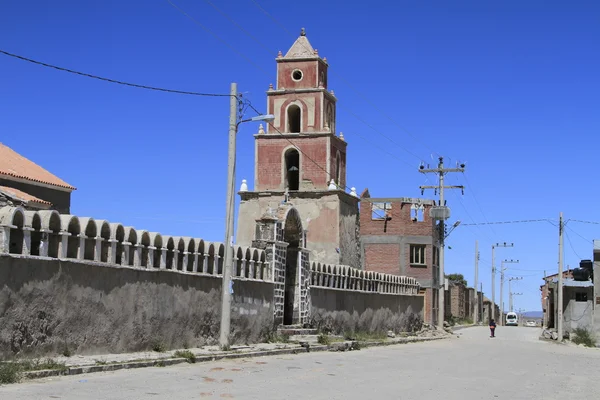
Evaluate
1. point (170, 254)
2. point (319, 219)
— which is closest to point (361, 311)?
point (319, 219)

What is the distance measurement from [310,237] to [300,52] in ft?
30.8

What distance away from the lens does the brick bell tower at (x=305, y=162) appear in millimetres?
41125

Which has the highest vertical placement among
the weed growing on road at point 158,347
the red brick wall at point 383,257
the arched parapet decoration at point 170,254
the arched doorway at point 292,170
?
the arched doorway at point 292,170

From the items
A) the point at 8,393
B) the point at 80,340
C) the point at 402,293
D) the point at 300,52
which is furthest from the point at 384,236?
the point at 8,393

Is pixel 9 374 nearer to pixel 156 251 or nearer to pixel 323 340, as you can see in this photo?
pixel 156 251

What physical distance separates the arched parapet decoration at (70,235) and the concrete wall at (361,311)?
13.6 metres

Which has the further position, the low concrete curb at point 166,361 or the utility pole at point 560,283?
the utility pole at point 560,283

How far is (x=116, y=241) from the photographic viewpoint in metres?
18.3

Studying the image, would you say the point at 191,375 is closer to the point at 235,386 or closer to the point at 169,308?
the point at 235,386

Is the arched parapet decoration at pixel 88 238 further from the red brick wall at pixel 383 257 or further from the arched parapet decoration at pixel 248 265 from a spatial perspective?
the red brick wall at pixel 383 257

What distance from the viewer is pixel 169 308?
20.4 metres

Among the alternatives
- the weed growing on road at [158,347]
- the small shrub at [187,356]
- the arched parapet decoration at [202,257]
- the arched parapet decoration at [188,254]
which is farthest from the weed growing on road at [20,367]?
the arched parapet decoration at [202,257]

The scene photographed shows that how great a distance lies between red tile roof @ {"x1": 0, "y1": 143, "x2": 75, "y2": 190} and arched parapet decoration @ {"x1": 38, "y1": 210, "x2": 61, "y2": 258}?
64.3ft

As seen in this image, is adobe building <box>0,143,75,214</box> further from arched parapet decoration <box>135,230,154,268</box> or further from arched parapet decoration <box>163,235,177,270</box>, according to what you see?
arched parapet decoration <box>135,230,154,268</box>
